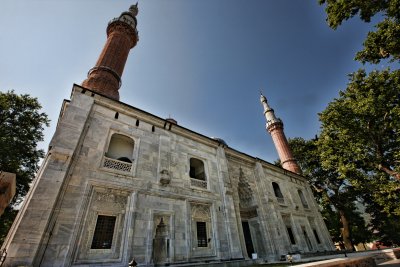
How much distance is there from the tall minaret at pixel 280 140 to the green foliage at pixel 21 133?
2636 centimetres

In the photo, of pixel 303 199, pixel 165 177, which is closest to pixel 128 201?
pixel 165 177

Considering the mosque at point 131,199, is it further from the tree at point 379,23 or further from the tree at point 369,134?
the tree at point 379,23

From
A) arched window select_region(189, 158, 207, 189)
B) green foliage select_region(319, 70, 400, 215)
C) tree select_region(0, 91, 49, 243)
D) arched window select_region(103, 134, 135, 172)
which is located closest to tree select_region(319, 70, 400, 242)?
green foliage select_region(319, 70, 400, 215)

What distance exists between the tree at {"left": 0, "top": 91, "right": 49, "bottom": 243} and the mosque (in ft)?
20.1

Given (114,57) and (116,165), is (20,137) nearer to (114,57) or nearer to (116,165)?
(114,57)

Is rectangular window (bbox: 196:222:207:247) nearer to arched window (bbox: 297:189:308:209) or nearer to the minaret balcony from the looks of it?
the minaret balcony

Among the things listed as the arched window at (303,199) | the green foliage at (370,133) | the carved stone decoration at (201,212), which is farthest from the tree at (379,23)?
the arched window at (303,199)

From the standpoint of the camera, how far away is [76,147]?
792 cm

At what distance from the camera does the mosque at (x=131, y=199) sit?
635cm

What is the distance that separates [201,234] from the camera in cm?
987

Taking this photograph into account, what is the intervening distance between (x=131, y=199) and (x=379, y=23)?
15.2 m

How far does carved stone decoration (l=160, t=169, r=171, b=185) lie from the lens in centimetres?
959

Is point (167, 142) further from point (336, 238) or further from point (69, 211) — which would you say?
point (336, 238)

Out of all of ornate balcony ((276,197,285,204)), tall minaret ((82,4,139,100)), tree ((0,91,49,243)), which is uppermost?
tall minaret ((82,4,139,100))
